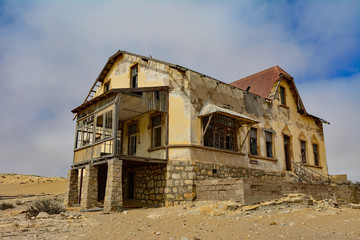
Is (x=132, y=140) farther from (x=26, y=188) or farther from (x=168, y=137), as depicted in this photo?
(x=26, y=188)

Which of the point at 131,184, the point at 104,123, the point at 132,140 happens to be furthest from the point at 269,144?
the point at 104,123

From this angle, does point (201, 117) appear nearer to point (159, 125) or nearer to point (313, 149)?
point (159, 125)

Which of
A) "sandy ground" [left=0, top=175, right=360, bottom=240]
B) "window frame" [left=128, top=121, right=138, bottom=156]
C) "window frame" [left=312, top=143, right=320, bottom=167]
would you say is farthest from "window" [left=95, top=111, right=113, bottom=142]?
"window frame" [left=312, top=143, right=320, bottom=167]

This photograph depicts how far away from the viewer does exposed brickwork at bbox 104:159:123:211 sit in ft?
38.6

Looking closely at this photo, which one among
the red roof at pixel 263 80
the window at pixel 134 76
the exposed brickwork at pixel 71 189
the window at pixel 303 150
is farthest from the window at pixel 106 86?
the window at pixel 303 150

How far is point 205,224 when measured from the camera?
9000mm

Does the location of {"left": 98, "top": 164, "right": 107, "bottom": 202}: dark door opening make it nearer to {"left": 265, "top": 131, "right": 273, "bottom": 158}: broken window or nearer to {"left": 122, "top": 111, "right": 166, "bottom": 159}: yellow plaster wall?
{"left": 122, "top": 111, "right": 166, "bottom": 159}: yellow plaster wall

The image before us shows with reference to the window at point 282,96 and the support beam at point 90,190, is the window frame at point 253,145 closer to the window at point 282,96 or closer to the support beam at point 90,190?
the window at point 282,96

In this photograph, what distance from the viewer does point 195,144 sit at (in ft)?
45.6

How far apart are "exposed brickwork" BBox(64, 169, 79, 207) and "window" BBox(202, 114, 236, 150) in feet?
23.6

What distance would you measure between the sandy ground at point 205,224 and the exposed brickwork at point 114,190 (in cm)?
42

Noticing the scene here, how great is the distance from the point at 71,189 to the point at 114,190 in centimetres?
470

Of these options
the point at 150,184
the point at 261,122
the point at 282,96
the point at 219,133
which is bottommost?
the point at 150,184

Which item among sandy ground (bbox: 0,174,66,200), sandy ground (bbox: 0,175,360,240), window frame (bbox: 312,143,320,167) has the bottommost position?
sandy ground (bbox: 0,175,360,240)
